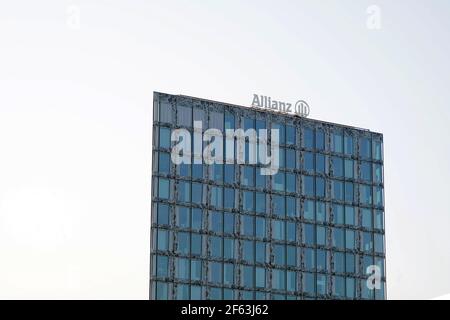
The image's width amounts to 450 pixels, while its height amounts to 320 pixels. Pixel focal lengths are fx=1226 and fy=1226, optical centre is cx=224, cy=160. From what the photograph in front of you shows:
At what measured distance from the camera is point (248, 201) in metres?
191

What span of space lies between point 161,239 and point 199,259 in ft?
23.2

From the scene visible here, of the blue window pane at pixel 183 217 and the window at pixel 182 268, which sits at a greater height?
the blue window pane at pixel 183 217

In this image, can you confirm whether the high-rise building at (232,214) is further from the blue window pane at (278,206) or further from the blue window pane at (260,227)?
the blue window pane at (278,206)

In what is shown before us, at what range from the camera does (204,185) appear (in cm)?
18600

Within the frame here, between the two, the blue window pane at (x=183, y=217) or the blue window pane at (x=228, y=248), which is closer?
the blue window pane at (x=183, y=217)

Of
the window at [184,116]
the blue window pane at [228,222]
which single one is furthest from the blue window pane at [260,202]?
the window at [184,116]

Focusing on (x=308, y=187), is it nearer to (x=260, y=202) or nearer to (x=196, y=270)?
(x=260, y=202)

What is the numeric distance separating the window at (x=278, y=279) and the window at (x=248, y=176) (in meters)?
14.2

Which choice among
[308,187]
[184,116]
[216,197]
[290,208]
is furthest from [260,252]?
[184,116]

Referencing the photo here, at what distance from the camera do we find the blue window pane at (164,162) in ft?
596

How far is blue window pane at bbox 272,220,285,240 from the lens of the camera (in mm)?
194250

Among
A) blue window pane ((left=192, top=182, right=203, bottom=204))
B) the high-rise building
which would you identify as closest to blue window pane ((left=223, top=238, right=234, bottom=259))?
the high-rise building
